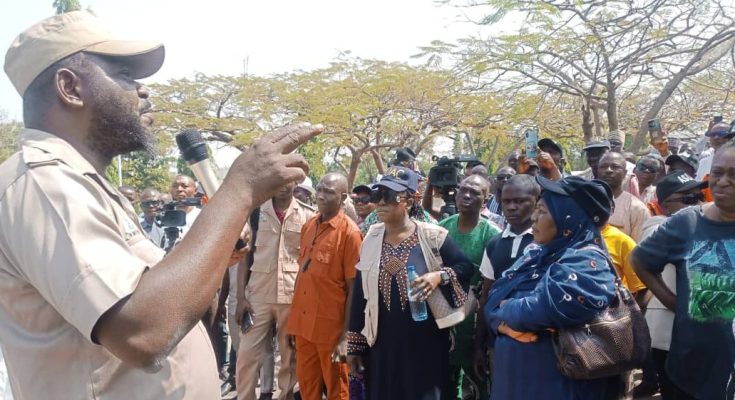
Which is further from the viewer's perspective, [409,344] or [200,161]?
[409,344]

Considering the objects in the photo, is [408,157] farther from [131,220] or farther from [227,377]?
[131,220]

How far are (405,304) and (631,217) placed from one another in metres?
2.01

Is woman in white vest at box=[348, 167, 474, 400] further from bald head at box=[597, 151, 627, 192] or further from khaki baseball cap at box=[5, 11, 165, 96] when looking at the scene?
khaki baseball cap at box=[5, 11, 165, 96]

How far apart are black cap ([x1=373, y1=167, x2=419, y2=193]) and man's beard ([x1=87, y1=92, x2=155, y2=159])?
2.47 metres

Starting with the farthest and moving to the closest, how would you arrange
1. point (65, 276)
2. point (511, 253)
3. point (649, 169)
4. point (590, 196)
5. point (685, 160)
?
point (685, 160) → point (649, 169) → point (511, 253) → point (590, 196) → point (65, 276)

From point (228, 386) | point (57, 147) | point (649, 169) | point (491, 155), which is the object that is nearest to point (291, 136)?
point (57, 147)

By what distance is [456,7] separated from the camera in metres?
9.84

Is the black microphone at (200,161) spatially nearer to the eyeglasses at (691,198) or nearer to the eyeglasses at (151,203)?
the eyeglasses at (691,198)

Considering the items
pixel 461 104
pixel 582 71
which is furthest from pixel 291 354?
pixel 461 104

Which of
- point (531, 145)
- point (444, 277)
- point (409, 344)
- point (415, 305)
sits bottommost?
point (409, 344)

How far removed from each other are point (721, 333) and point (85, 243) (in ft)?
8.47

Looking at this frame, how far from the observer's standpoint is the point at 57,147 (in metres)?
1.32

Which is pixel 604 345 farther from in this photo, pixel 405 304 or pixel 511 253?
pixel 405 304

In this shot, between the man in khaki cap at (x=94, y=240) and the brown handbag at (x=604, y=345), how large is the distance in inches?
63.0
